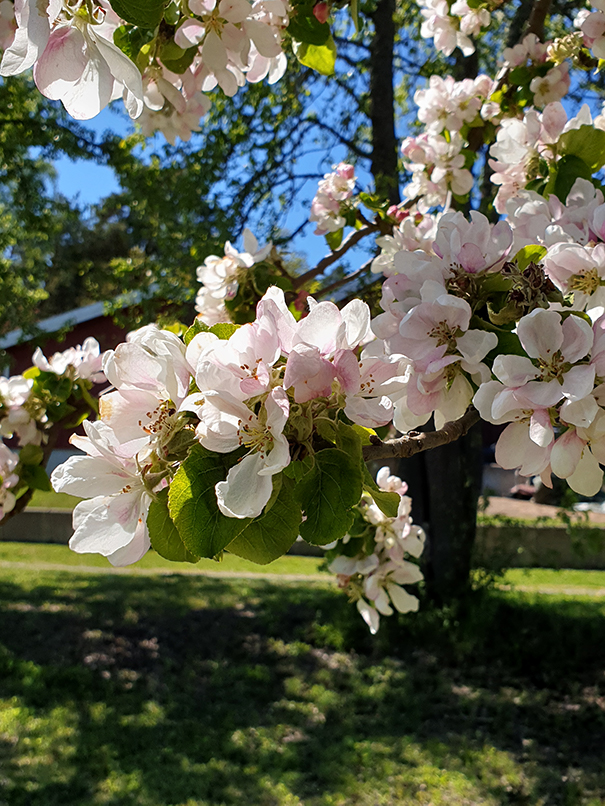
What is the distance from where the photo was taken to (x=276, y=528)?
2.38 ft

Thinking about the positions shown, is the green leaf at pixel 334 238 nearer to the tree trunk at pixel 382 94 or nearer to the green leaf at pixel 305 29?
the green leaf at pixel 305 29

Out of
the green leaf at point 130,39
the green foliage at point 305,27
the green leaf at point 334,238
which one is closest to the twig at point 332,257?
the green leaf at point 334,238

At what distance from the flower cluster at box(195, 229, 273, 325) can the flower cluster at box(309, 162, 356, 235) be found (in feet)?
1.26

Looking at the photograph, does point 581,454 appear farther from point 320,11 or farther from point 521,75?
point 521,75

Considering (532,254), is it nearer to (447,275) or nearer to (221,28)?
(447,275)

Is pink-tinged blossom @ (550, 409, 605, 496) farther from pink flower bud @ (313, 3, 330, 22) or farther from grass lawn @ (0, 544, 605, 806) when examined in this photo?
grass lawn @ (0, 544, 605, 806)

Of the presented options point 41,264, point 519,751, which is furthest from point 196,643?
point 41,264

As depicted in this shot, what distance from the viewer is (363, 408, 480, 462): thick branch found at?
2.65 feet

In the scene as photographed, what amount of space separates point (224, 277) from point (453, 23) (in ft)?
3.99

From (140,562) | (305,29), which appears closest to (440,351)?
(305,29)

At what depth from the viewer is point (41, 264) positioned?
761 cm

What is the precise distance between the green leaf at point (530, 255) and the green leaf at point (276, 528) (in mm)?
499

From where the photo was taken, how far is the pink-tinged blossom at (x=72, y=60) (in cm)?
67

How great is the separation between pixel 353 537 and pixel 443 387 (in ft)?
3.61
